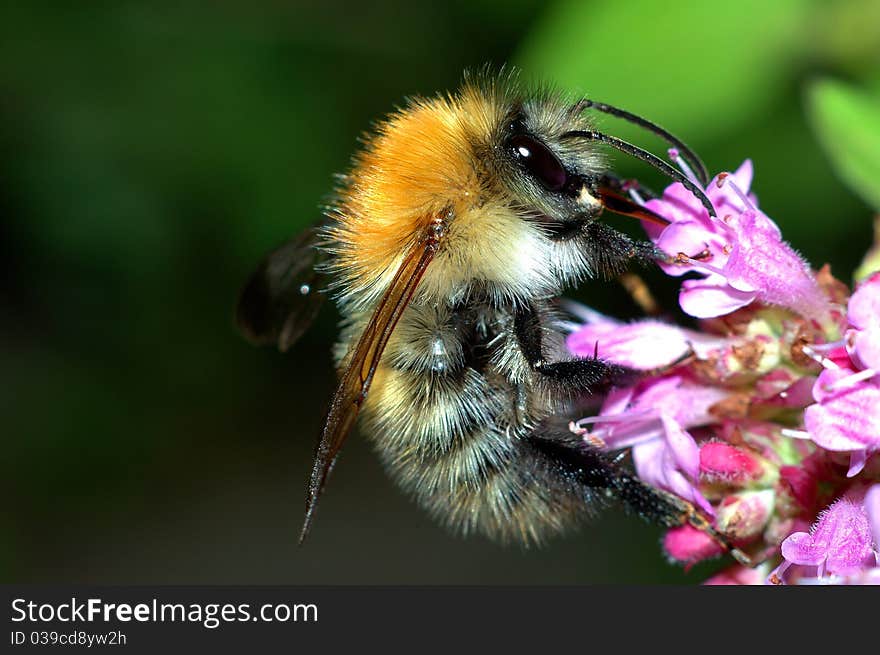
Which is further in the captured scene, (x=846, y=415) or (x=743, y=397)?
(x=743, y=397)

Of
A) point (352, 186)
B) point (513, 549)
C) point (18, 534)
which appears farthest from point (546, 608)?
point (18, 534)

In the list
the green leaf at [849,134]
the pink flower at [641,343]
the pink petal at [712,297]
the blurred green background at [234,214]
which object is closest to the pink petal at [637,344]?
the pink flower at [641,343]

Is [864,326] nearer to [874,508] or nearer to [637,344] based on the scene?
[874,508]

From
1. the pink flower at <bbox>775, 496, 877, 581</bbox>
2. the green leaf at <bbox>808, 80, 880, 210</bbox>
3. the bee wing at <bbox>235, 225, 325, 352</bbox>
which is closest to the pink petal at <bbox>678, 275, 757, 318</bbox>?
the pink flower at <bbox>775, 496, 877, 581</bbox>

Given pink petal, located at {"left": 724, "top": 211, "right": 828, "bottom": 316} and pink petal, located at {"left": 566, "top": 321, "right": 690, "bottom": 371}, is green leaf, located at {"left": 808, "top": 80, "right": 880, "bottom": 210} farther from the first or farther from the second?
pink petal, located at {"left": 566, "top": 321, "right": 690, "bottom": 371}

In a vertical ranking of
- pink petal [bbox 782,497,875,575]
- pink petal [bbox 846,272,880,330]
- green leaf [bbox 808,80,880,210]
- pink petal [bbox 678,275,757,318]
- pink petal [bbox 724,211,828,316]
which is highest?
green leaf [bbox 808,80,880,210]

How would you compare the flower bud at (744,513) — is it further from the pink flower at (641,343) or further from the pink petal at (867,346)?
the pink petal at (867,346)

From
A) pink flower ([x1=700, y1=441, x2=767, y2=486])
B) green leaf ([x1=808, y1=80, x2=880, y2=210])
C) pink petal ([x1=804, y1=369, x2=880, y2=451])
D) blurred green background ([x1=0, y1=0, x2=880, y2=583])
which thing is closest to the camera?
pink petal ([x1=804, y1=369, x2=880, y2=451])

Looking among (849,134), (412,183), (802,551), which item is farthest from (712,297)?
(849,134)
